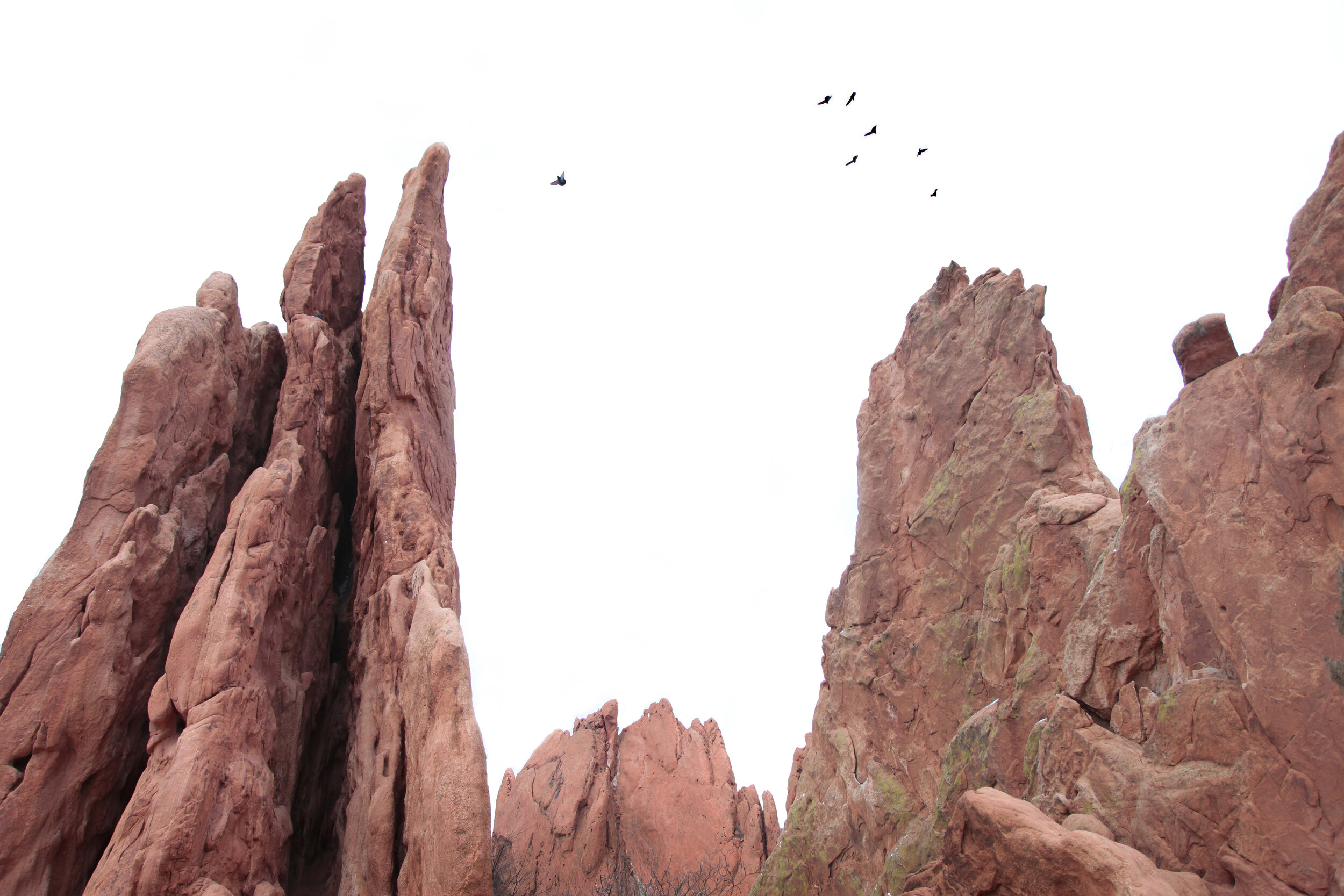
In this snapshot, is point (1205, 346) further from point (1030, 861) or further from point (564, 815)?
point (564, 815)

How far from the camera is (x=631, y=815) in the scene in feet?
108

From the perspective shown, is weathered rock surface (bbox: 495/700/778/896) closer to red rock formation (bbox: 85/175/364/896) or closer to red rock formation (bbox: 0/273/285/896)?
red rock formation (bbox: 85/175/364/896)

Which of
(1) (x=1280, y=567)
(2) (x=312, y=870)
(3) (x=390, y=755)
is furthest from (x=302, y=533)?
(1) (x=1280, y=567)

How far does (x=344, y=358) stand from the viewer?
18.7 meters

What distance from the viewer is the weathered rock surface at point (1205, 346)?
10.7 m

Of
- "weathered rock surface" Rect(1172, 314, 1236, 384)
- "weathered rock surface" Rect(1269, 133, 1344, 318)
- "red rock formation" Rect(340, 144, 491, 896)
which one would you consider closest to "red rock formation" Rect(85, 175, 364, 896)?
"red rock formation" Rect(340, 144, 491, 896)

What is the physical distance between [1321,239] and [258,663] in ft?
56.6

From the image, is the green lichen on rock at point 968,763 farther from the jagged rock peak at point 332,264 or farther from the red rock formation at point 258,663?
the jagged rock peak at point 332,264

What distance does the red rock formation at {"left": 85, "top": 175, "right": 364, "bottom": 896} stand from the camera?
10195mm

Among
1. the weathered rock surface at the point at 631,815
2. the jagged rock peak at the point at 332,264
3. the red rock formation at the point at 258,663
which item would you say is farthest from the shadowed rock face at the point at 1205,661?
→ the weathered rock surface at the point at 631,815

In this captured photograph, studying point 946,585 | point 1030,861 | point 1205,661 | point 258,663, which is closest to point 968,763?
point 946,585

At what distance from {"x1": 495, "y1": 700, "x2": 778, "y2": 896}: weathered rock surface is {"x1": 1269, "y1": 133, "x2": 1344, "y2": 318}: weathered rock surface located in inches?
995

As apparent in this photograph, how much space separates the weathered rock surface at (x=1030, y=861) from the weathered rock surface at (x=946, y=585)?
3.26 meters

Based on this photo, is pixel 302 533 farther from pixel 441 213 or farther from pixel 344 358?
pixel 441 213
